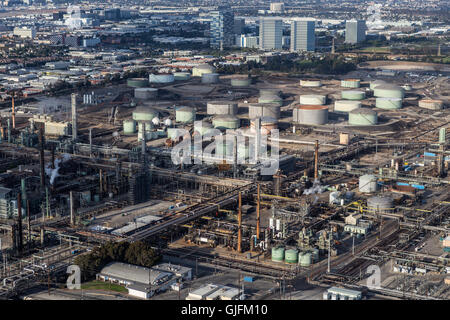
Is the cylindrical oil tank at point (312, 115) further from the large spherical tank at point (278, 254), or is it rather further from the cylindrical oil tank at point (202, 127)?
the large spherical tank at point (278, 254)

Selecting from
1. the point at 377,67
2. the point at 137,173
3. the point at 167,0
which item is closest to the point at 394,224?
the point at 137,173

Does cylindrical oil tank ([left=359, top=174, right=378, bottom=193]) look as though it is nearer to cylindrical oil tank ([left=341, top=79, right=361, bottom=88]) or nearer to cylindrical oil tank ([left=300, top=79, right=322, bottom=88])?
cylindrical oil tank ([left=341, top=79, right=361, bottom=88])

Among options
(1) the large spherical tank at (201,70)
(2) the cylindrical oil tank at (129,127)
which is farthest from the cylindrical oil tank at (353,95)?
(2) the cylindrical oil tank at (129,127)

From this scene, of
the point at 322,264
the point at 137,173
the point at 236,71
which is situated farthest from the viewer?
the point at 236,71

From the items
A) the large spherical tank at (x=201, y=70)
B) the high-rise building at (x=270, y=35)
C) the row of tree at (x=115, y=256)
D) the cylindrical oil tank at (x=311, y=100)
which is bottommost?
the row of tree at (x=115, y=256)

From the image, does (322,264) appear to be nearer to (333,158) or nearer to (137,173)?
(137,173)
